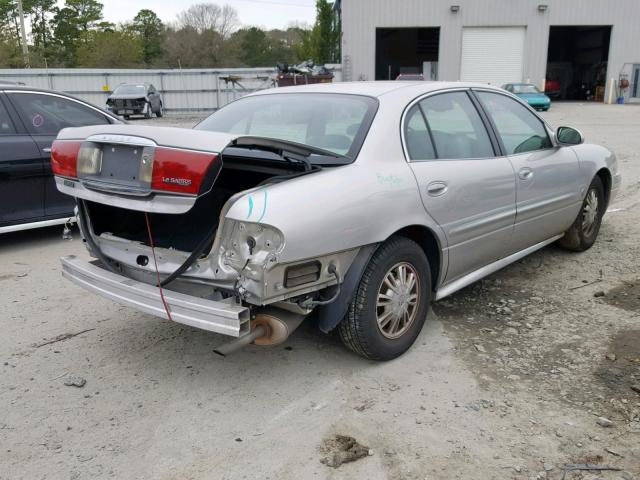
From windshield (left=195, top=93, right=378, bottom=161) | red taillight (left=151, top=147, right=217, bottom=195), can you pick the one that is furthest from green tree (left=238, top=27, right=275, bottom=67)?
red taillight (left=151, top=147, right=217, bottom=195)

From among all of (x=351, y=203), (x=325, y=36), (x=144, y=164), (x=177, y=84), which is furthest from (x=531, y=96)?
(x=144, y=164)

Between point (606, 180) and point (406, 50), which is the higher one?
point (406, 50)

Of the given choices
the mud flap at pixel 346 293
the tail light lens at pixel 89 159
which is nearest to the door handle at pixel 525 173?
the mud flap at pixel 346 293

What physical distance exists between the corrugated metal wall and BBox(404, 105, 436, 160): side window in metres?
25.9

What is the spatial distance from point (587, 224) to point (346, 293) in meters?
3.35

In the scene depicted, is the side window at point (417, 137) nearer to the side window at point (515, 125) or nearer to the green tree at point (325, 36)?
the side window at point (515, 125)

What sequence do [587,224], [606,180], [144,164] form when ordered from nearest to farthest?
[144,164], [587,224], [606,180]

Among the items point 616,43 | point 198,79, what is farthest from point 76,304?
point 616,43

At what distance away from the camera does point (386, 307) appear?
3398 mm

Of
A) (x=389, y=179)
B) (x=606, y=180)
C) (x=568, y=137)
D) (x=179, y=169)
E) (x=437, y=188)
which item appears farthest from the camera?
(x=606, y=180)

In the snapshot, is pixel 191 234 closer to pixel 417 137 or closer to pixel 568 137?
pixel 417 137

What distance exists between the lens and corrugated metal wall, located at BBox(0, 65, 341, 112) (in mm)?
28828

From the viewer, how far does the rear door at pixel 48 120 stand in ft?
19.7

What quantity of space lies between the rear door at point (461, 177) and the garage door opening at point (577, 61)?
3553cm
